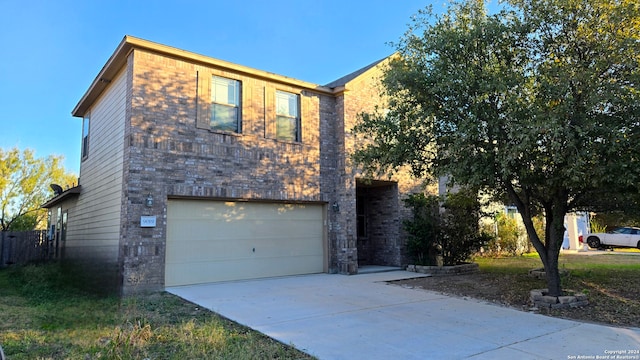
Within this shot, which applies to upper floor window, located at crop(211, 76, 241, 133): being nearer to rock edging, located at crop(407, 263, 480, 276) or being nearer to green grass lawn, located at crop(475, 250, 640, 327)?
rock edging, located at crop(407, 263, 480, 276)

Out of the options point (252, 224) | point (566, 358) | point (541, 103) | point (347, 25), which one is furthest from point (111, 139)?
point (566, 358)

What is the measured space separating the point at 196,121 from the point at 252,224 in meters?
3.26

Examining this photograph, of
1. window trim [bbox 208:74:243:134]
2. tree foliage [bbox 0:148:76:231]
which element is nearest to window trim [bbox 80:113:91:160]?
window trim [bbox 208:74:243:134]

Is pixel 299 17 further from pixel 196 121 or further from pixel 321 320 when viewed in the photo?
pixel 321 320

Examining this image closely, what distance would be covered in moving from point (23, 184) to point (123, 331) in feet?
71.2

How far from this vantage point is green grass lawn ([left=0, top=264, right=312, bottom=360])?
4777mm

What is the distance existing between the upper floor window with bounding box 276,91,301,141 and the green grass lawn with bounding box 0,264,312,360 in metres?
5.74

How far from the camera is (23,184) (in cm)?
2217

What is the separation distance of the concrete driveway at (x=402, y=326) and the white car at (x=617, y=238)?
62.6ft

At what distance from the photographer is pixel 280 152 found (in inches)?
480

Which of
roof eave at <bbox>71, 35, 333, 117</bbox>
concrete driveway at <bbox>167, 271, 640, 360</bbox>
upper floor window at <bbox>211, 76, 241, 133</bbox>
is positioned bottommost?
concrete driveway at <bbox>167, 271, 640, 360</bbox>

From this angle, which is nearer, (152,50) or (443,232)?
(152,50)

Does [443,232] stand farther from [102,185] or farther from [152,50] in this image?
[102,185]

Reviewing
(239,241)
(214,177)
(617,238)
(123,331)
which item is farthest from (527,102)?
(617,238)
